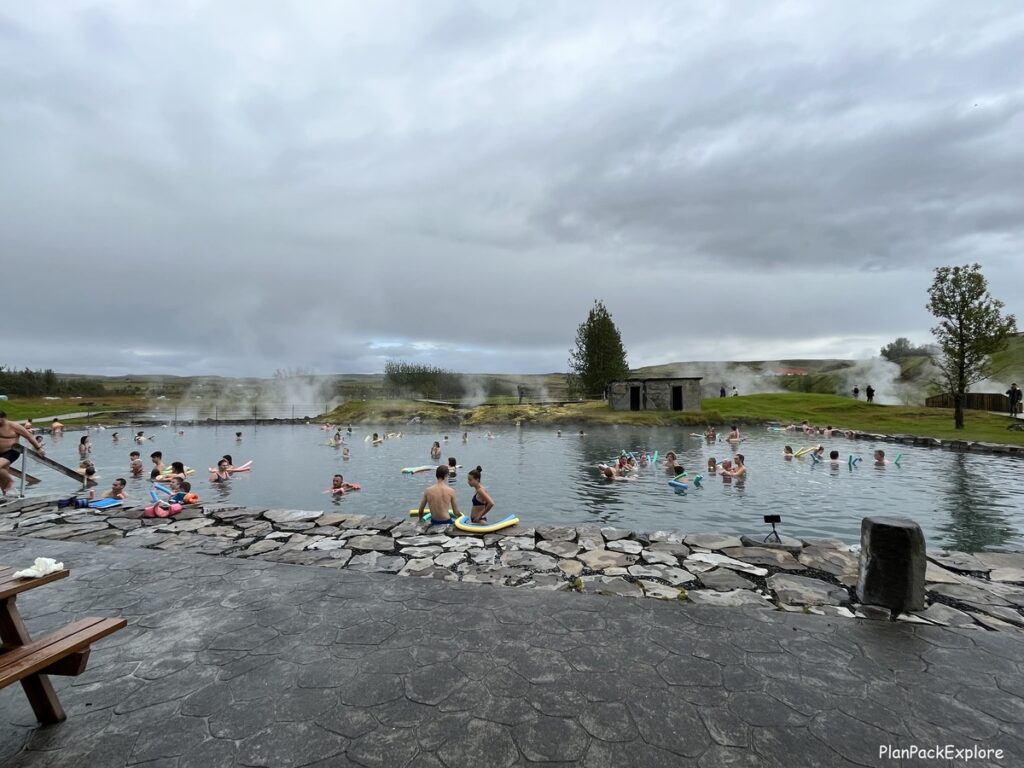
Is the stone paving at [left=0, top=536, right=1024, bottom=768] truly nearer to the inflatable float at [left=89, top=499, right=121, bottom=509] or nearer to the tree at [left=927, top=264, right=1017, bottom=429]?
the inflatable float at [left=89, top=499, right=121, bottom=509]

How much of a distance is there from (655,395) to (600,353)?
520 inches

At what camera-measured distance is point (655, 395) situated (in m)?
46.7

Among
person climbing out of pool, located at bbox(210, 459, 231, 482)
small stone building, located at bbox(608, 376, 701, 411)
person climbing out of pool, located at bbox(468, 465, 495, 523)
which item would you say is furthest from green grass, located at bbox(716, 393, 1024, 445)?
person climbing out of pool, located at bbox(210, 459, 231, 482)

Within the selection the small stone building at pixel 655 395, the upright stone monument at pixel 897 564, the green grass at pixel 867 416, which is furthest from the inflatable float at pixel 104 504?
the small stone building at pixel 655 395

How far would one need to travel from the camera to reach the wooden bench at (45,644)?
282 cm

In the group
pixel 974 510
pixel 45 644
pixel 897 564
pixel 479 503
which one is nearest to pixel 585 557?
pixel 897 564

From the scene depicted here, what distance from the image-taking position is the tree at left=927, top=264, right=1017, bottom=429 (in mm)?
26328

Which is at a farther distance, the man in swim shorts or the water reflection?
the water reflection

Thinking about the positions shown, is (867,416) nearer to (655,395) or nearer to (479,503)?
(655,395)

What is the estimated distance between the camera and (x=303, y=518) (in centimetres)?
824

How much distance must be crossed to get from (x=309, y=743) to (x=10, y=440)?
476 inches

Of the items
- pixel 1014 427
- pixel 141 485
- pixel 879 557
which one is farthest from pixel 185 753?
pixel 1014 427

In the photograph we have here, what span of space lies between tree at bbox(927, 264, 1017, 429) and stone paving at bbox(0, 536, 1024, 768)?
31489 millimetres

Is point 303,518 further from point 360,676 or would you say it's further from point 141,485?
point 141,485
